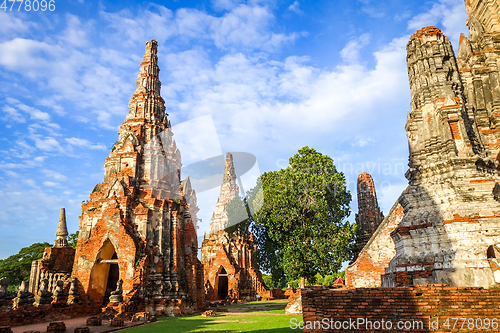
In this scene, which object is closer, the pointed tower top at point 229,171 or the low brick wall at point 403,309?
the low brick wall at point 403,309

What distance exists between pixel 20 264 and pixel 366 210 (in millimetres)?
38636

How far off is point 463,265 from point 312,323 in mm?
3654

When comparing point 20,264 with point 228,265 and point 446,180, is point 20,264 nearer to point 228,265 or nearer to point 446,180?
point 228,265

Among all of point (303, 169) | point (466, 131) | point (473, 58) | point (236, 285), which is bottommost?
point (236, 285)

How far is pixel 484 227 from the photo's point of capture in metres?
7.80

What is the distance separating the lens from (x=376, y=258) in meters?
13.7

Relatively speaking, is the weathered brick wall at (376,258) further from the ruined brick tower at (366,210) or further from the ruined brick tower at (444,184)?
the ruined brick tower at (366,210)

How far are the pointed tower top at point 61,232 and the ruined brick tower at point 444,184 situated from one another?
19.6 metres

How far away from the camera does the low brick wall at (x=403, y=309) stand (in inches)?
235

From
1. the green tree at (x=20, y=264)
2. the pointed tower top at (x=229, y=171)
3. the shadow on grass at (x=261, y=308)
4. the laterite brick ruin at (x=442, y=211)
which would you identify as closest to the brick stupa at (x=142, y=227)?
the shadow on grass at (x=261, y=308)

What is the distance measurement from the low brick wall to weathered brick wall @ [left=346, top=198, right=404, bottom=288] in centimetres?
735

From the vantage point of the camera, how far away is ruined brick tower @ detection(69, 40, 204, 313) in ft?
55.5

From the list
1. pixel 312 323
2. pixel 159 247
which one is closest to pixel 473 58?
pixel 312 323

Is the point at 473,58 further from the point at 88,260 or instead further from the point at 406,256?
the point at 88,260
